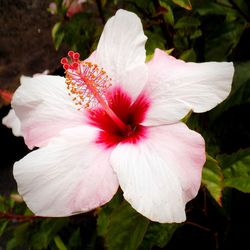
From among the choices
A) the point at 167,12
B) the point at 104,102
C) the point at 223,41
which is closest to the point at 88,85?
the point at 104,102

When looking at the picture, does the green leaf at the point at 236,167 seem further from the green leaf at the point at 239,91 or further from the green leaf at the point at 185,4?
the green leaf at the point at 185,4

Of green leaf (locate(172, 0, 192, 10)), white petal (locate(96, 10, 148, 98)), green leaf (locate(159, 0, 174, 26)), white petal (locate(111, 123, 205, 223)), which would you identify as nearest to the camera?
white petal (locate(111, 123, 205, 223))

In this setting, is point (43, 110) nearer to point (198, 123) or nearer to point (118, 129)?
point (118, 129)

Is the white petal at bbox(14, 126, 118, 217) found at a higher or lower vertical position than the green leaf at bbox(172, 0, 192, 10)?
lower

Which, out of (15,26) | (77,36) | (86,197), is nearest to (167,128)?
(86,197)

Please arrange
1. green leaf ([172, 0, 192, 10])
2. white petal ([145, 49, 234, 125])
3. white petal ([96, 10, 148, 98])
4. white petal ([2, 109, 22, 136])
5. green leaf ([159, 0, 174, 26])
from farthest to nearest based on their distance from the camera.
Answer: white petal ([2, 109, 22, 136])
green leaf ([159, 0, 174, 26])
green leaf ([172, 0, 192, 10])
white petal ([96, 10, 148, 98])
white petal ([145, 49, 234, 125])

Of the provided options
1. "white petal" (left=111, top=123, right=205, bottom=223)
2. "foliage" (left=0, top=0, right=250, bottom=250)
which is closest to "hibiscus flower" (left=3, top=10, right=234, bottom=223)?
"white petal" (left=111, top=123, right=205, bottom=223)

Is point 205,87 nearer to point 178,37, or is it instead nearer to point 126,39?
point 126,39

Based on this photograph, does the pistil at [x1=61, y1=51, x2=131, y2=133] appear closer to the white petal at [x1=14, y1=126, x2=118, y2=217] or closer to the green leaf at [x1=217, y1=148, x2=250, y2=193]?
the white petal at [x1=14, y1=126, x2=118, y2=217]
